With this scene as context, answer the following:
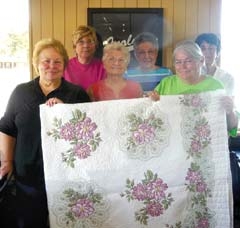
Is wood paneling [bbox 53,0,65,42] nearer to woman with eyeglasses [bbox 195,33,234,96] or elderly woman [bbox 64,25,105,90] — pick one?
elderly woman [bbox 64,25,105,90]

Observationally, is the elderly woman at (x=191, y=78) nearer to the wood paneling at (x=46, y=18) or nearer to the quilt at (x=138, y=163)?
the quilt at (x=138, y=163)

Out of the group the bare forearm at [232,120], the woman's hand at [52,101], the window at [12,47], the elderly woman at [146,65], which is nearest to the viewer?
the woman's hand at [52,101]

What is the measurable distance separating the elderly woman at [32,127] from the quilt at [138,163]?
6 cm

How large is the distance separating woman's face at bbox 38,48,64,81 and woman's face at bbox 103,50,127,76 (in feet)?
1.04

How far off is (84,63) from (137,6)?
2.59ft

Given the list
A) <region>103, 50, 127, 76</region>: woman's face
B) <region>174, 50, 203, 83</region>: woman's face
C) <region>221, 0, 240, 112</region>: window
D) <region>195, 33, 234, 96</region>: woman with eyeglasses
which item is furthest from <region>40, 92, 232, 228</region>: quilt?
<region>221, 0, 240, 112</region>: window

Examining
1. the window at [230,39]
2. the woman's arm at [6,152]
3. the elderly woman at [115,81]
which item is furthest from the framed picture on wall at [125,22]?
the woman's arm at [6,152]

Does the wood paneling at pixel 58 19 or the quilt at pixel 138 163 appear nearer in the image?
the quilt at pixel 138 163

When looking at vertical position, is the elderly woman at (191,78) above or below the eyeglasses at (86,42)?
below

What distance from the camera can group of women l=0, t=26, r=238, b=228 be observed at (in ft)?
5.43

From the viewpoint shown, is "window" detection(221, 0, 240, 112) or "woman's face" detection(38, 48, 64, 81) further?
"window" detection(221, 0, 240, 112)

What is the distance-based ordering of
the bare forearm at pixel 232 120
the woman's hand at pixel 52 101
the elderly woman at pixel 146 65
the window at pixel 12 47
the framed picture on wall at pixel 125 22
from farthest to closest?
the window at pixel 12 47 → the framed picture on wall at pixel 125 22 → the elderly woman at pixel 146 65 → the bare forearm at pixel 232 120 → the woman's hand at pixel 52 101

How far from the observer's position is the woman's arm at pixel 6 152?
172 centimetres

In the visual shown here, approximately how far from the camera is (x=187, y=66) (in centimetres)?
180
